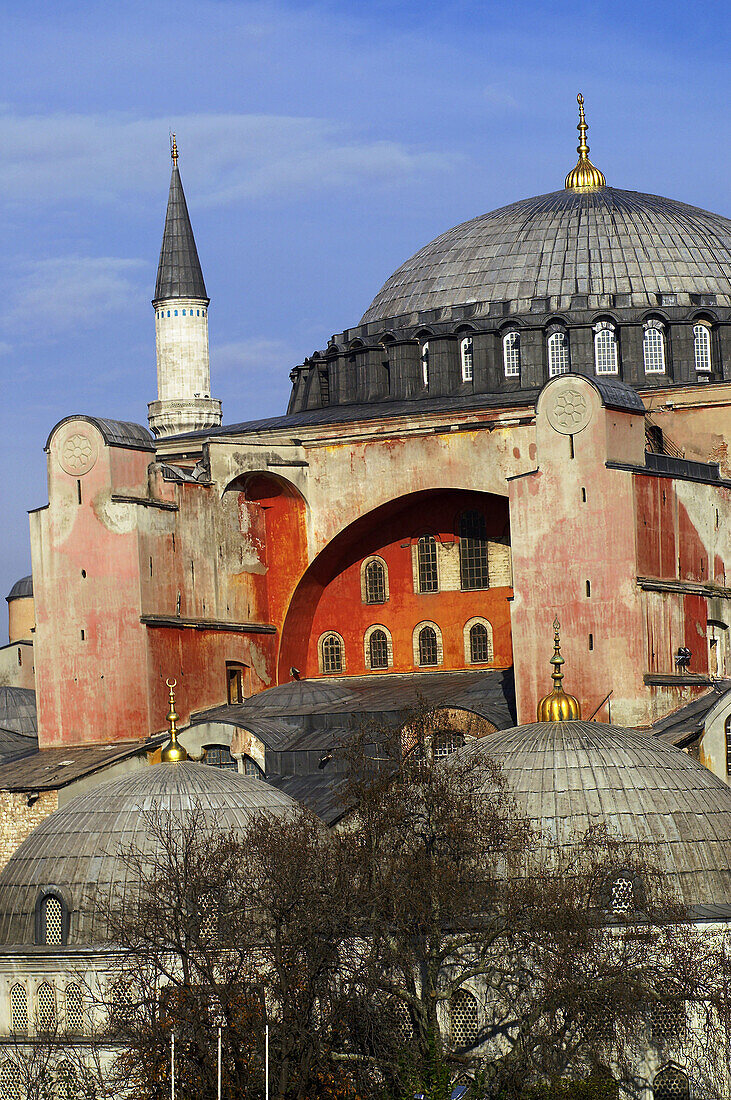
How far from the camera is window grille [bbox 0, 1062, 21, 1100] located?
106 ft

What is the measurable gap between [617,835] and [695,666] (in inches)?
297

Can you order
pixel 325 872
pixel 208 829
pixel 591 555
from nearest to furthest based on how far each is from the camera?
1. pixel 325 872
2. pixel 208 829
3. pixel 591 555

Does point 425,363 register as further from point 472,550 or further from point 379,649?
point 379,649

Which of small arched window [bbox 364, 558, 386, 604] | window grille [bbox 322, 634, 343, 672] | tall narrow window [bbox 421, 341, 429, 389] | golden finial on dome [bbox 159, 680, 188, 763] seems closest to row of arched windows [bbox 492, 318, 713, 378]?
tall narrow window [bbox 421, 341, 429, 389]

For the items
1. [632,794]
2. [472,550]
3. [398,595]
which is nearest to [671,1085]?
[632,794]

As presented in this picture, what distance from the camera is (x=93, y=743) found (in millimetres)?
42719

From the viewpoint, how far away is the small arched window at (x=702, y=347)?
47.3 m

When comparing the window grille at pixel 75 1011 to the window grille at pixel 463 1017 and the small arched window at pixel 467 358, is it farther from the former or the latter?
the small arched window at pixel 467 358

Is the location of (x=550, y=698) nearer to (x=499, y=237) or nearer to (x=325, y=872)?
(x=325, y=872)

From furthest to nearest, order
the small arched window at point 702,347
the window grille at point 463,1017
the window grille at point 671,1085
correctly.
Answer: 1. the small arched window at point 702,347
2. the window grille at point 463,1017
3. the window grille at point 671,1085

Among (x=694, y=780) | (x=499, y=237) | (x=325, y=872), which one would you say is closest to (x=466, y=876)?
(x=325, y=872)

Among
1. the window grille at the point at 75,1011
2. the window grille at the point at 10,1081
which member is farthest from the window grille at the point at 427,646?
the window grille at the point at 10,1081

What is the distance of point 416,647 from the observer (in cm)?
4562

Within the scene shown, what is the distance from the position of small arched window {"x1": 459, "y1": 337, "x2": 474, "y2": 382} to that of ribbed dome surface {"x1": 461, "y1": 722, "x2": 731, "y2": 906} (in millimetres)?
14169
